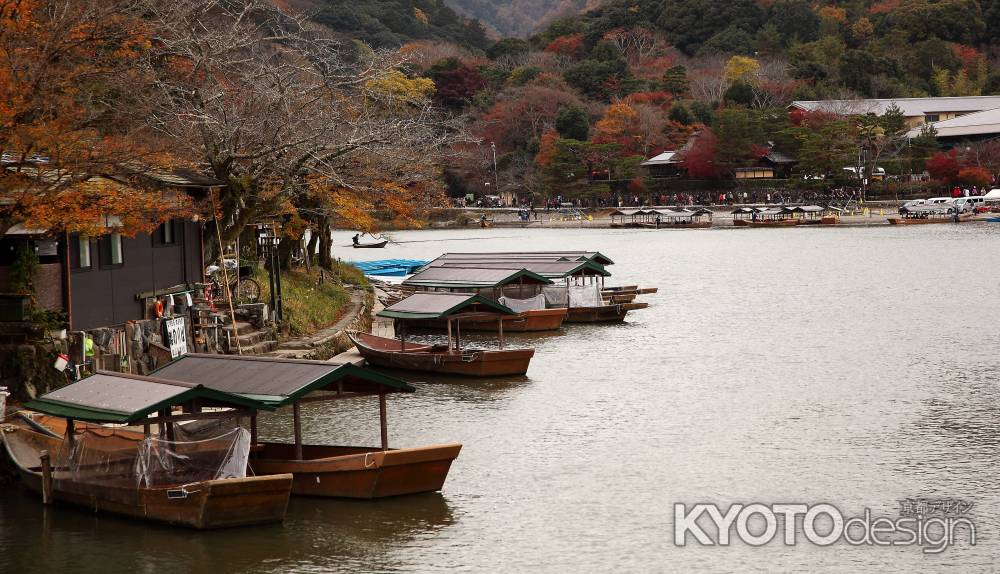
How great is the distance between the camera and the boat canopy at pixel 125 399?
48.1 ft

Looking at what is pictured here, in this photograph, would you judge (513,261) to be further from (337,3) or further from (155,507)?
(337,3)

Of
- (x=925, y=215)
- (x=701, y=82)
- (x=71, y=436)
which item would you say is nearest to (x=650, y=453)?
(x=71, y=436)

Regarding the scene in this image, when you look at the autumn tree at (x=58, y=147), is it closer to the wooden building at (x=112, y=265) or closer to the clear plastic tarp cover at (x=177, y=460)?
the wooden building at (x=112, y=265)

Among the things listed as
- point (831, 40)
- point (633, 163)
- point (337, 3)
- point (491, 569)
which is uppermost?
point (337, 3)

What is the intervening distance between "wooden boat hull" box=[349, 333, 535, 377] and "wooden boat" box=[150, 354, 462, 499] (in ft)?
30.5

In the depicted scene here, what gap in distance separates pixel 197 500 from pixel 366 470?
2.50 m

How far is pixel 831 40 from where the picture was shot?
126 m

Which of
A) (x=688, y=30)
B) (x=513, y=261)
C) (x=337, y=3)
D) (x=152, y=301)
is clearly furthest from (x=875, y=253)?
(x=337, y=3)

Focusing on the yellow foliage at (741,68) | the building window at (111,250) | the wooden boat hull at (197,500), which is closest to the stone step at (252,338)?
the building window at (111,250)

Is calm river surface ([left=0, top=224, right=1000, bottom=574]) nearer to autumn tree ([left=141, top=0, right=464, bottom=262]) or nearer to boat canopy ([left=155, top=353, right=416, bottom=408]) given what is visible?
boat canopy ([left=155, top=353, right=416, bottom=408])

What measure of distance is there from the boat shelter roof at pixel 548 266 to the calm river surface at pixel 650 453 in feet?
7.02

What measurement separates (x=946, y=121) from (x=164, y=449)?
4138 inches

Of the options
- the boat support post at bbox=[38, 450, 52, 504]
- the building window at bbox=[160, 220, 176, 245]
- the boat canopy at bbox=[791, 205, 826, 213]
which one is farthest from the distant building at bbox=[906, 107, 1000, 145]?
the boat support post at bbox=[38, 450, 52, 504]

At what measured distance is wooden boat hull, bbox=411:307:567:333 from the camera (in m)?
35.0
